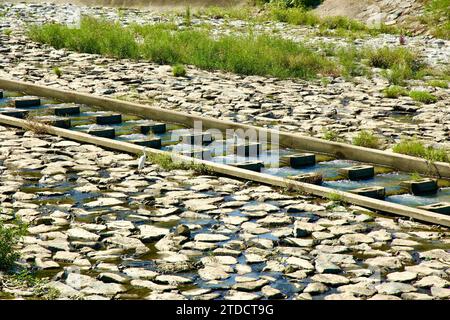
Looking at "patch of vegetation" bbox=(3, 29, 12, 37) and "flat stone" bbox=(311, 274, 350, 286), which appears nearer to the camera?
"flat stone" bbox=(311, 274, 350, 286)

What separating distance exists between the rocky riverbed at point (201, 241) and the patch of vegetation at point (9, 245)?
11 centimetres

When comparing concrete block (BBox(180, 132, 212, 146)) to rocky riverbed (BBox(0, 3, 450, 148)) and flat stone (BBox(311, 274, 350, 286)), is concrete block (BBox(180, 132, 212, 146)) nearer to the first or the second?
rocky riverbed (BBox(0, 3, 450, 148))

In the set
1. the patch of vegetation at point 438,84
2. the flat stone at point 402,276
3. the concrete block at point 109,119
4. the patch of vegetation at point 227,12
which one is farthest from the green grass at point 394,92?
the patch of vegetation at point 227,12

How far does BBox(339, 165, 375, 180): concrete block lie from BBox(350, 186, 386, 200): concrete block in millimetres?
889

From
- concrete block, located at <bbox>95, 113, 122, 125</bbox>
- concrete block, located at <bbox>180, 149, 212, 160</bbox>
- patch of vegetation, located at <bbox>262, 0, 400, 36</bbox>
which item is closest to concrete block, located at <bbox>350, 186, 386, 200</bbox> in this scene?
concrete block, located at <bbox>180, 149, 212, 160</bbox>

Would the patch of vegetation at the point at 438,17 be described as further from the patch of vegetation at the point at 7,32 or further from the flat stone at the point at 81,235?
the flat stone at the point at 81,235

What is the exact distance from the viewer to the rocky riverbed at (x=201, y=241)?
670cm

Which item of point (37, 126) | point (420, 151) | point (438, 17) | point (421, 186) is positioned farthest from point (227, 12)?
point (421, 186)

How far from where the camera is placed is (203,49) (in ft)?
61.6

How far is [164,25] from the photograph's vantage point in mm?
24703

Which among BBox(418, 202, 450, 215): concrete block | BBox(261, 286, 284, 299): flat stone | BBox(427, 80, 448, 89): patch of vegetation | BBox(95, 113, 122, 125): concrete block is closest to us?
BBox(261, 286, 284, 299): flat stone

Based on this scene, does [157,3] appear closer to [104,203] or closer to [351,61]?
[351,61]

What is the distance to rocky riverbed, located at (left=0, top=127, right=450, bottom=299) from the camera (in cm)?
670

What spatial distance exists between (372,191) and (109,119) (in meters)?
5.22
